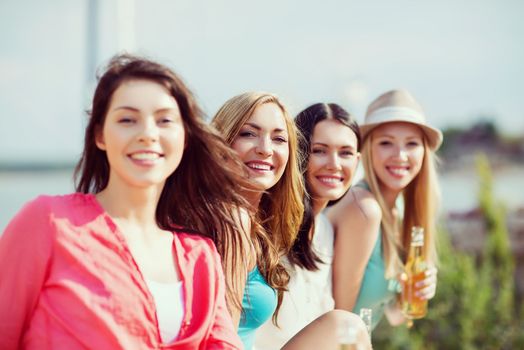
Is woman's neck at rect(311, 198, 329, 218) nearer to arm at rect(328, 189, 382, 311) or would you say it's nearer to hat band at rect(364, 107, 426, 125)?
arm at rect(328, 189, 382, 311)

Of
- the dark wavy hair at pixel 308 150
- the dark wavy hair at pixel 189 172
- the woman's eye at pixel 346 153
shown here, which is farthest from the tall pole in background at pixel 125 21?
the dark wavy hair at pixel 189 172

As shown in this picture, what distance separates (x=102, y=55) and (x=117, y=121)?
12.9ft

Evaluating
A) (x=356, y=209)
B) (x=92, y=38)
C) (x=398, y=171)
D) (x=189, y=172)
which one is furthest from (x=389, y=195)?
(x=92, y=38)

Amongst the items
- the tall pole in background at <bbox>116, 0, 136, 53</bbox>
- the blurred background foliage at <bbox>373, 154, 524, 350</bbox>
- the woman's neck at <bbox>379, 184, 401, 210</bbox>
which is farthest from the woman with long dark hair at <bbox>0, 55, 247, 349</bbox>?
the blurred background foliage at <bbox>373, 154, 524, 350</bbox>

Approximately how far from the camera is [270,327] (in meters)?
3.25

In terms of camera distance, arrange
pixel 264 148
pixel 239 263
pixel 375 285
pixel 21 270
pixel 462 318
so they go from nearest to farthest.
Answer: pixel 21 270 → pixel 239 263 → pixel 264 148 → pixel 375 285 → pixel 462 318

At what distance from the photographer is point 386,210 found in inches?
154

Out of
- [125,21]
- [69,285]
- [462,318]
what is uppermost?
[125,21]

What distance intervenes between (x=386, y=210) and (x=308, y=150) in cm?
77

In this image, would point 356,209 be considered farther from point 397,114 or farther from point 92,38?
point 92,38

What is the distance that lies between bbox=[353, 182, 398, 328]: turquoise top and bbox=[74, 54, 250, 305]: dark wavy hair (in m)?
1.22

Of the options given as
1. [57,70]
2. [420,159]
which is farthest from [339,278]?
[57,70]

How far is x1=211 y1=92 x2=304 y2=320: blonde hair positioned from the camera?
292cm

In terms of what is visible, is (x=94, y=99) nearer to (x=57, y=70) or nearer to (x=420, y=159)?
(x=420, y=159)
